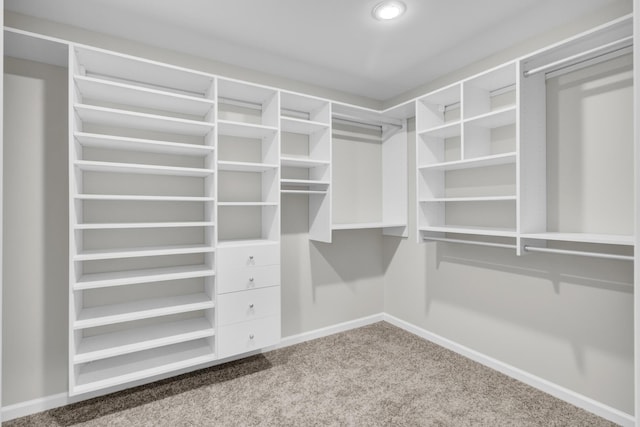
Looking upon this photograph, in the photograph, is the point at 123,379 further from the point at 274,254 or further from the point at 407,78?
the point at 407,78

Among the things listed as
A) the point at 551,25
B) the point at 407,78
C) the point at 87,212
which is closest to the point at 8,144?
the point at 87,212

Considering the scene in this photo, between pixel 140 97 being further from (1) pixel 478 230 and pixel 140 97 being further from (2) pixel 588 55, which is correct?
(2) pixel 588 55

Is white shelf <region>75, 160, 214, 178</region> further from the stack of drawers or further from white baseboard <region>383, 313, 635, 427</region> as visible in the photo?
white baseboard <region>383, 313, 635, 427</region>

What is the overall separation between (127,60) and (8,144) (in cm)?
88

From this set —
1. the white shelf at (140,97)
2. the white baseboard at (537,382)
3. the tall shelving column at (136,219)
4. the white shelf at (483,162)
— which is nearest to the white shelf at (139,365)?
the tall shelving column at (136,219)

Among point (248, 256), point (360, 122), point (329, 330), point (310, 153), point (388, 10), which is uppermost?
point (388, 10)

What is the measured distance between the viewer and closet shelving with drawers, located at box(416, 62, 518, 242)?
248cm

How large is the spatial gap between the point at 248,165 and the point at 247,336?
1.22m

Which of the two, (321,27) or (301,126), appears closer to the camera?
(321,27)

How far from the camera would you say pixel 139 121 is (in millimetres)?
2297

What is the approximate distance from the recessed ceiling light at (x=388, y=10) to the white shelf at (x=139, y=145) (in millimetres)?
1349

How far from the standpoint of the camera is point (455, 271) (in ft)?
9.93

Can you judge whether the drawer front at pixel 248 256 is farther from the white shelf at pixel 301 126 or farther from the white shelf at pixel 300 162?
the white shelf at pixel 301 126

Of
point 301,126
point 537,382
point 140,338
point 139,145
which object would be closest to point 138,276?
point 140,338
